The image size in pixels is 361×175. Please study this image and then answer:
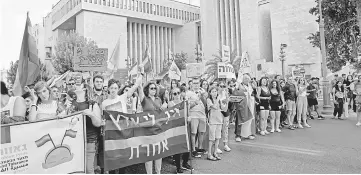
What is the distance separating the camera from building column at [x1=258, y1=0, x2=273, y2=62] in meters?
48.0

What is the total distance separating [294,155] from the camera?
5.90m

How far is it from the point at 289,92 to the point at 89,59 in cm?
663

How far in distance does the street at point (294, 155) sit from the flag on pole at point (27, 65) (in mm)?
3198

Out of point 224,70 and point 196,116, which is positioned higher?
point 224,70

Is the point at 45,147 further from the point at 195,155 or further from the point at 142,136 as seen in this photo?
the point at 195,155

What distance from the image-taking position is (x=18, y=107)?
3455mm

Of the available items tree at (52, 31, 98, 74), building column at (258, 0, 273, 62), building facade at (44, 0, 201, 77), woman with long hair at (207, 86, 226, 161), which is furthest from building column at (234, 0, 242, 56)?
woman with long hair at (207, 86, 226, 161)

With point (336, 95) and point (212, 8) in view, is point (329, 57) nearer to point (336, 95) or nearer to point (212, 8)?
point (336, 95)

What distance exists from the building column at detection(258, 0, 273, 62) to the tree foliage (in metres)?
29.4

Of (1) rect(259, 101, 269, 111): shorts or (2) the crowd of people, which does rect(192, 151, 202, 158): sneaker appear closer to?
(2) the crowd of people

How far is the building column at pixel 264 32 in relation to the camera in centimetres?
4805

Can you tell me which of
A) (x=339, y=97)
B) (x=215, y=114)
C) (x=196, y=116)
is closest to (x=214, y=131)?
(x=215, y=114)

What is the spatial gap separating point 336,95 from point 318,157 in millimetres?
6318

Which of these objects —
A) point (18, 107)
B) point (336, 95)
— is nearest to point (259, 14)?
point (336, 95)
